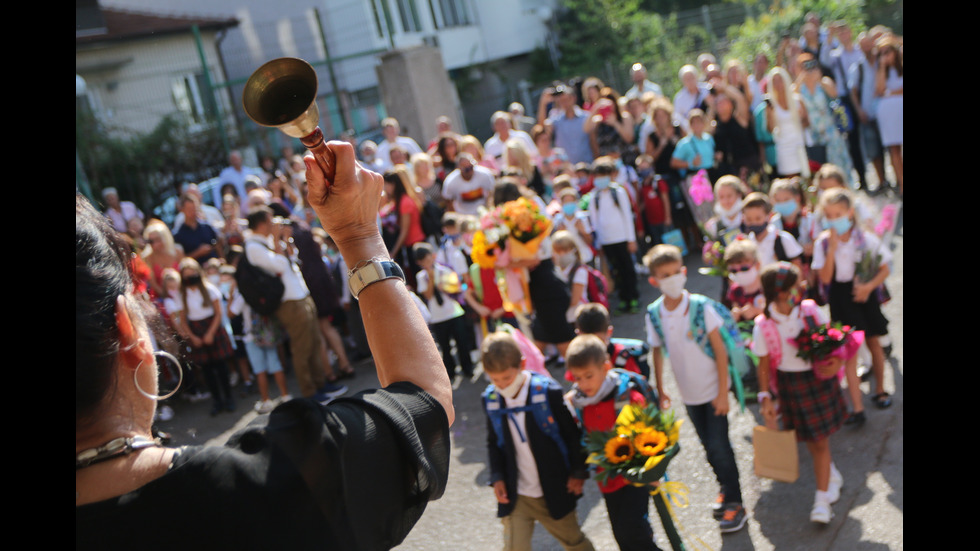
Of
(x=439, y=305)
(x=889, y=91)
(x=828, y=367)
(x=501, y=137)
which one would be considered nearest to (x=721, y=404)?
(x=828, y=367)

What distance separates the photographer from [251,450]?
4.31ft

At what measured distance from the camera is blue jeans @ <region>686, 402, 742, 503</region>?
5.03m

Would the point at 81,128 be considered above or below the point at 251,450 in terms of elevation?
above

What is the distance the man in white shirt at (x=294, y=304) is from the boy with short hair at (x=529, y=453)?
363 cm

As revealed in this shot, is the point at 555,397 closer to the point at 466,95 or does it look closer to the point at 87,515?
the point at 87,515

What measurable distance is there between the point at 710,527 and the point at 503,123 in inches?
307

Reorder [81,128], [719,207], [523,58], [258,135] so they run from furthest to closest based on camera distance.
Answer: [523,58], [258,135], [81,128], [719,207]

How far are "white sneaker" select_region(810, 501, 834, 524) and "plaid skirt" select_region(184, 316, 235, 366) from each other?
5.82 m

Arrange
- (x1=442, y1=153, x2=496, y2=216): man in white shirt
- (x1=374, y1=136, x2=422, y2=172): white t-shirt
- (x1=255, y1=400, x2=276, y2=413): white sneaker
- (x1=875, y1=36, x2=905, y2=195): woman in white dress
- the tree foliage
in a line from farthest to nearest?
the tree foliage, (x1=374, y1=136, x2=422, y2=172): white t-shirt, (x1=875, y1=36, x2=905, y2=195): woman in white dress, (x1=442, y1=153, x2=496, y2=216): man in white shirt, (x1=255, y1=400, x2=276, y2=413): white sneaker

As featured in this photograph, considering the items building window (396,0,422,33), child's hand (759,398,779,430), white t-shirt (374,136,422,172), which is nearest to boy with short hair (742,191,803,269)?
child's hand (759,398,779,430)

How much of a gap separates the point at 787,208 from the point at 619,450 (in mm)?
3629

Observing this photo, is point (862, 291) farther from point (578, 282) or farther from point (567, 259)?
point (567, 259)

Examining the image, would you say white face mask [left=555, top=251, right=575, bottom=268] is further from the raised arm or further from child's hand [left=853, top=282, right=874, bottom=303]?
the raised arm
